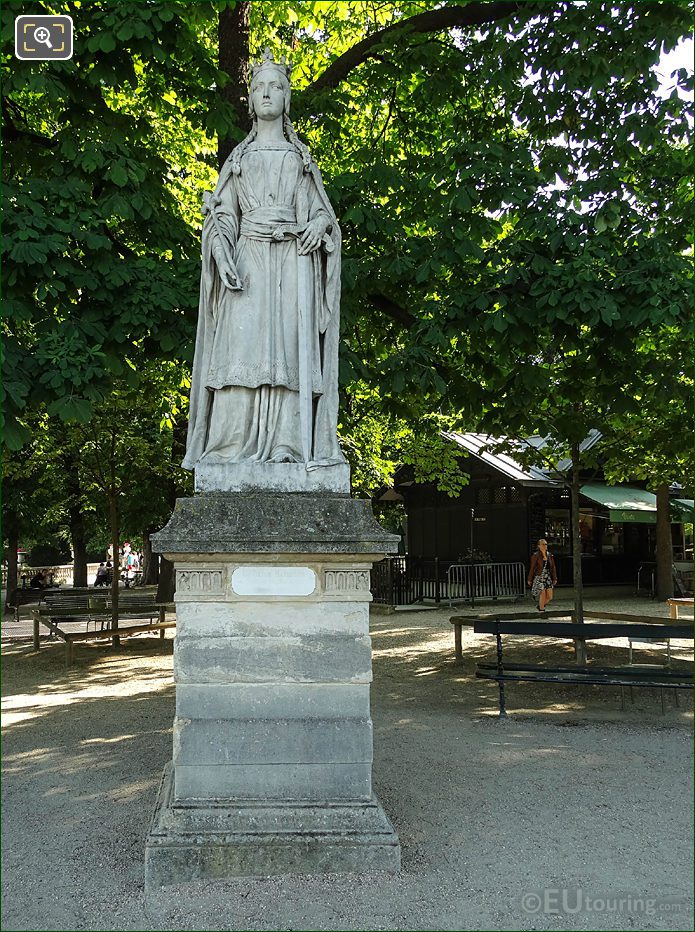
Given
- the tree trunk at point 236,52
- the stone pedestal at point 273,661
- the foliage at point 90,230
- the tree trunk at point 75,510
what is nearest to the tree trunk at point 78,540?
the tree trunk at point 75,510

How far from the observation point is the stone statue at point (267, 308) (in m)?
5.24

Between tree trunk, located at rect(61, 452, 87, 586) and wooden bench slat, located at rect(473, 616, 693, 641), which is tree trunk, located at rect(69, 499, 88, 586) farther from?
wooden bench slat, located at rect(473, 616, 693, 641)

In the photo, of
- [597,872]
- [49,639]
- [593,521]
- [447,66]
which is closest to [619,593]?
[593,521]

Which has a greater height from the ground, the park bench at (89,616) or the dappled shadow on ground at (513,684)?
the park bench at (89,616)

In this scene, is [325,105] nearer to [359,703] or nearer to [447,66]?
[447,66]

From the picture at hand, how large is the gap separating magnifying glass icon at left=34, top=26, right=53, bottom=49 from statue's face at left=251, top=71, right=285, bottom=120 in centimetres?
287

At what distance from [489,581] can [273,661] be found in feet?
64.1

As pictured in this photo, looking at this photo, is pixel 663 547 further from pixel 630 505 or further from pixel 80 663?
pixel 80 663

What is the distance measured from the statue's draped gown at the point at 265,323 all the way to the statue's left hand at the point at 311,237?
0.04 meters

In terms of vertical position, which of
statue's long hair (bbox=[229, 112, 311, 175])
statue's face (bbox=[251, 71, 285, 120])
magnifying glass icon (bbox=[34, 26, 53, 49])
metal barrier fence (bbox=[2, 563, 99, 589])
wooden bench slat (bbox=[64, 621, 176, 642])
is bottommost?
metal barrier fence (bbox=[2, 563, 99, 589])

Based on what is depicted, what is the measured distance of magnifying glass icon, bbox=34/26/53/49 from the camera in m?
7.16

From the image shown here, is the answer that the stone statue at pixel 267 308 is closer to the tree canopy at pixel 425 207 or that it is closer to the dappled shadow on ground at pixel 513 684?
the tree canopy at pixel 425 207

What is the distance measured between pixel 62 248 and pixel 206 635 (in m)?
3.90

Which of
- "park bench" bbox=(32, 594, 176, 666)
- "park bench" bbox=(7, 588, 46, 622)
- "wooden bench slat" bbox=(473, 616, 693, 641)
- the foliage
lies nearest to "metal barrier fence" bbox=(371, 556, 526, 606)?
"park bench" bbox=(32, 594, 176, 666)
